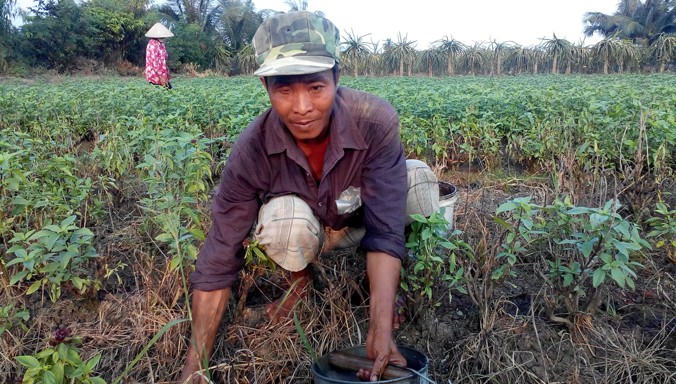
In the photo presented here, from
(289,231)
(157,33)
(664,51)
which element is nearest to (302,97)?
(289,231)

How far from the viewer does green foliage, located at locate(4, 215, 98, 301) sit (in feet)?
6.37

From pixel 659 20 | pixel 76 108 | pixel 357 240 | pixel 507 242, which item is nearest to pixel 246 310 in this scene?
pixel 357 240

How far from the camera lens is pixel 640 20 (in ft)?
130

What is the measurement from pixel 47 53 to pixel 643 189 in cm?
2656

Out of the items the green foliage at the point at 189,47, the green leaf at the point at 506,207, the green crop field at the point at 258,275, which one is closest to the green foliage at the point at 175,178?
the green crop field at the point at 258,275

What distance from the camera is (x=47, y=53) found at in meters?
24.3

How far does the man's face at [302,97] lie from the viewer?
5.51 feet

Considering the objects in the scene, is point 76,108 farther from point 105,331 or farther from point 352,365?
point 352,365

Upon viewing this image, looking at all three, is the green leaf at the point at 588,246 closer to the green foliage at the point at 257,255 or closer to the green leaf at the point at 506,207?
the green leaf at the point at 506,207

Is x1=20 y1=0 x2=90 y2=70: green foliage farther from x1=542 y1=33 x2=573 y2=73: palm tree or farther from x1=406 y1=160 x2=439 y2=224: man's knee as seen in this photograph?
x1=406 y1=160 x2=439 y2=224: man's knee

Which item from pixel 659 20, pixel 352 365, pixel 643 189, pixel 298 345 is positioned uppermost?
pixel 659 20

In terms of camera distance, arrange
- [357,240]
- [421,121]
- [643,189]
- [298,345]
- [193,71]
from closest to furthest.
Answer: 1. [298,345]
2. [357,240]
3. [643,189]
4. [421,121]
5. [193,71]

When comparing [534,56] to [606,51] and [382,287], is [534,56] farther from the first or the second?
[382,287]

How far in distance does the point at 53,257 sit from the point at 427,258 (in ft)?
4.46
